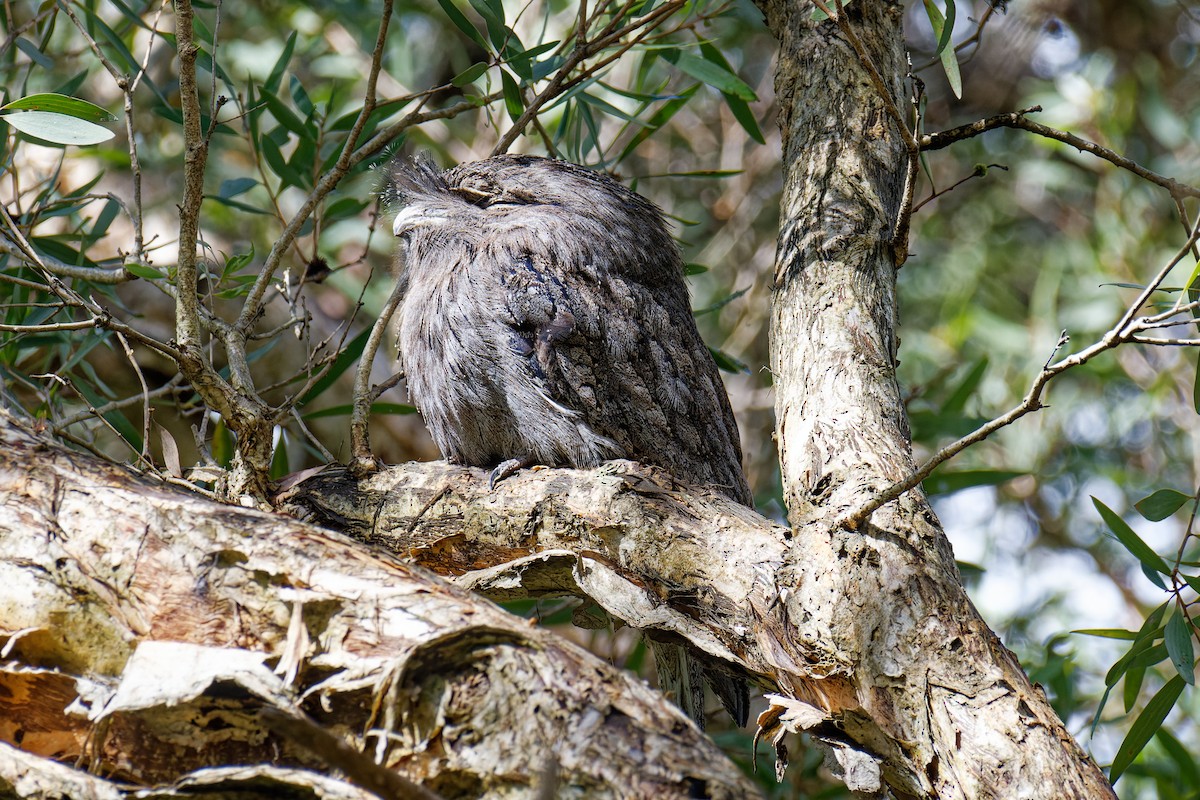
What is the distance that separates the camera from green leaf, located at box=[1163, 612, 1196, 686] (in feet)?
6.02

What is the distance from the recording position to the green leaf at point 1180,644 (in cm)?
184

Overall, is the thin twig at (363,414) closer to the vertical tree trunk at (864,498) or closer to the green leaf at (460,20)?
the green leaf at (460,20)

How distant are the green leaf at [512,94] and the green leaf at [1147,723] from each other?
6.23ft

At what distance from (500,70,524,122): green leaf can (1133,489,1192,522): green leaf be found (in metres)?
1.67

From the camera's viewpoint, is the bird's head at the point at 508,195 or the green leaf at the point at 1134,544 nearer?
the green leaf at the point at 1134,544

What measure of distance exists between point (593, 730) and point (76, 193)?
236cm

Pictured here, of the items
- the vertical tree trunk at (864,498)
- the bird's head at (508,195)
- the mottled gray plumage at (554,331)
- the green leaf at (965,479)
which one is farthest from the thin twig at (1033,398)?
the green leaf at (965,479)

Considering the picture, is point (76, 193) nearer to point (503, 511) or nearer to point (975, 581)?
point (503, 511)

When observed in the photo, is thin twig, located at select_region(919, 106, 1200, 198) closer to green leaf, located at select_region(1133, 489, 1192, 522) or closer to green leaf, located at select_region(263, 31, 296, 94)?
green leaf, located at select_region(1133, 489, 1192, 522)

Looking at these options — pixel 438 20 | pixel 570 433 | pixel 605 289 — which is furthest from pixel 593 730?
pixel 438 20

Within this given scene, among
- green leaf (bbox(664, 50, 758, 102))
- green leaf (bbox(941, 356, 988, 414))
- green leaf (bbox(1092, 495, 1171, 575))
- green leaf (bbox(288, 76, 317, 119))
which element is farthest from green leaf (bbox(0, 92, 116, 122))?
green leaf (bbox(941, 356, 988, 414))

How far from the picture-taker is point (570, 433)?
8.80 feet

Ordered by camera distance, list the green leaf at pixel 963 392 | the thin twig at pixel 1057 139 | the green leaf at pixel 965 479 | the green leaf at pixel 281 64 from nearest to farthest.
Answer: the thin twig at pixel 1057 139 < the green leaf at pixel 281 64 < the green leaf at pixel 965 479 < the green leaf at pixel 963 392

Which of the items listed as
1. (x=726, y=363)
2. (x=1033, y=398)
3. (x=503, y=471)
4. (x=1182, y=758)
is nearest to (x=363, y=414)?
(x=503, y=471)
